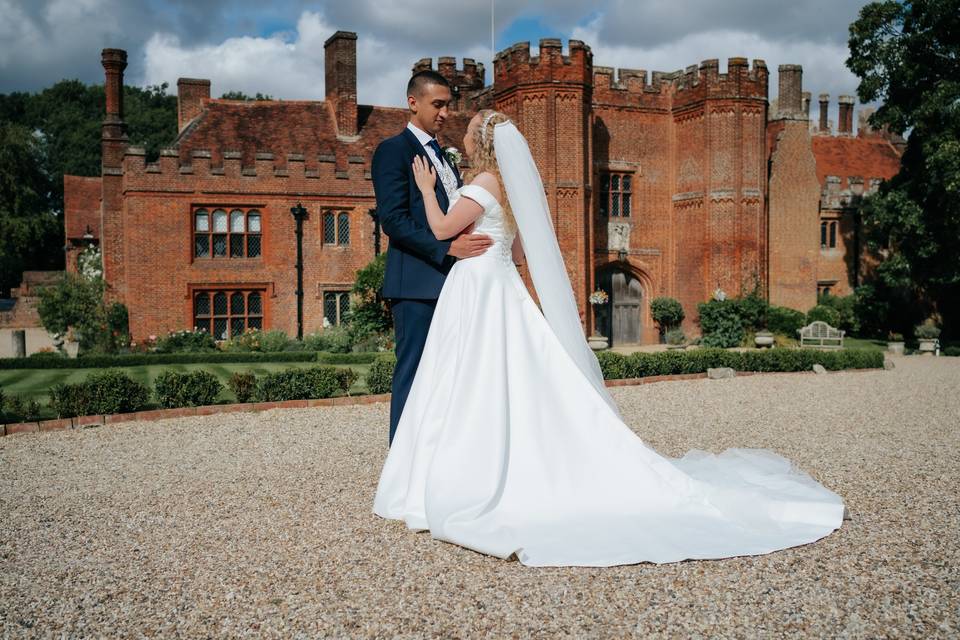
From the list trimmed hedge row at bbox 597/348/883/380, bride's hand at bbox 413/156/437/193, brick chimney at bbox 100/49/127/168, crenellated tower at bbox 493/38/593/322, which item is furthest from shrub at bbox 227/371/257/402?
brick chimney at bbox 100/49/127/168

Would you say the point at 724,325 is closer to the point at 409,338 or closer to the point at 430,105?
the point at 409,338

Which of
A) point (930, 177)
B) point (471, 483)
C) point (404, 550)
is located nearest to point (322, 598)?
point (404, 550)

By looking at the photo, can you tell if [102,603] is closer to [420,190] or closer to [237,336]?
[420,190]

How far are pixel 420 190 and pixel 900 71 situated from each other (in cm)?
2013

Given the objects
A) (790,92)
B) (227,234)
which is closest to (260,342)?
(227,234)

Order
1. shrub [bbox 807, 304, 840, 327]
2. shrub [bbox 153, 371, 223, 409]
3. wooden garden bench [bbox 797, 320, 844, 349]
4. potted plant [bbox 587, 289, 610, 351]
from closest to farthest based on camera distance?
shrub [bbox 153, 371, 223, 409]
potted plant [bbox 587, 289, 610, 351]
wooden garden bench [bbox 797, 320, 844, 349]
shrub [bbox 807, 304, 840, 327]

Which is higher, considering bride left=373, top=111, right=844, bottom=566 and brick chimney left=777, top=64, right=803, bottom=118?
brick chimney left=777, top=64, right=803, bottom=118

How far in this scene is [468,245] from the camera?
4.71 metres

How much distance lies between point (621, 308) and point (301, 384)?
50.1 ft

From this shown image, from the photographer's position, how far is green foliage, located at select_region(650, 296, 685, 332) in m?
23.7

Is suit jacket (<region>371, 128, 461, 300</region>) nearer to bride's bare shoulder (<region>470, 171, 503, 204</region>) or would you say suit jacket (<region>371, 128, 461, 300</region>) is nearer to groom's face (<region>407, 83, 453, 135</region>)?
groom's face (<region>407, 83, 453, 135</region>)

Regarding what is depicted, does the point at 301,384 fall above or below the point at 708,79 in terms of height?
below

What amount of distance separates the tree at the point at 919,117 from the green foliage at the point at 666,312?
569 centimetres

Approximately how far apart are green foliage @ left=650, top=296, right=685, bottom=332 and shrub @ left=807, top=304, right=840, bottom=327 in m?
4.62
